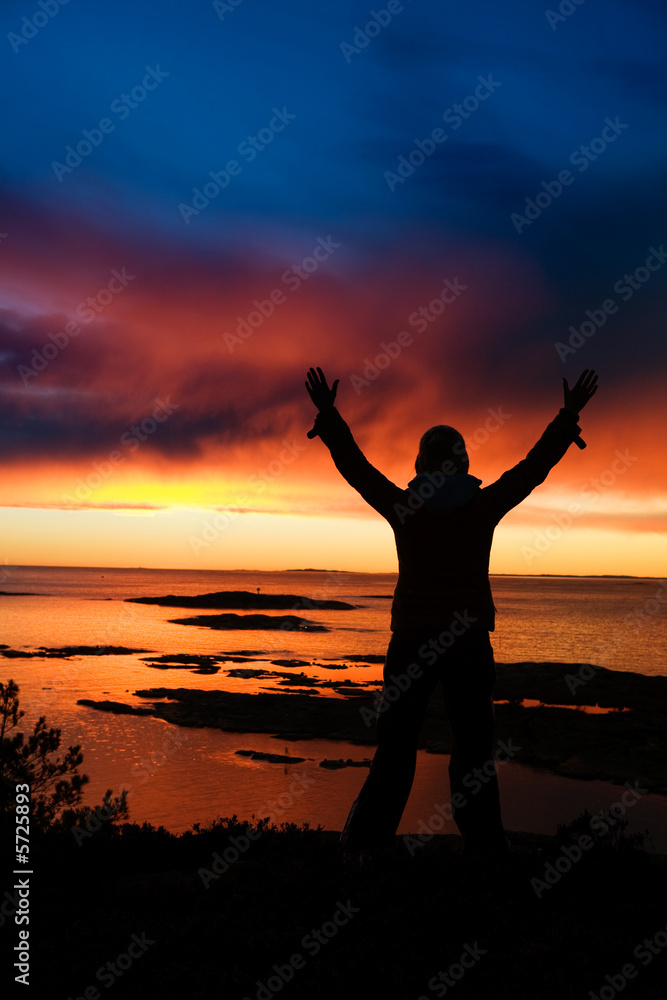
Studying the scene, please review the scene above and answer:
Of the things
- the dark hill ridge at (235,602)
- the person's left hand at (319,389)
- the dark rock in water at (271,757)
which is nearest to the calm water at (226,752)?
the dark rock in water at (271,757)

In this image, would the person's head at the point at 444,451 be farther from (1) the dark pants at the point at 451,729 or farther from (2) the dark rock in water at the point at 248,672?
(2) the dark rock in water at the point at 248,672

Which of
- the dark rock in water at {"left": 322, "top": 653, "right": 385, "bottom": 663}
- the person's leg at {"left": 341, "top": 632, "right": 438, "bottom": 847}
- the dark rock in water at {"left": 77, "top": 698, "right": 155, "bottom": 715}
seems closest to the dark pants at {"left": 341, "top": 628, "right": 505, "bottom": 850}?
the person's leg at {"left": 341, "top": 632, "right": 438, "bottom": 847}

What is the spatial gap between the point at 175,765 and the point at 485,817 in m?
16.8

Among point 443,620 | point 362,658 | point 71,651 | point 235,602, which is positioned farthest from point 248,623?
point 443,620

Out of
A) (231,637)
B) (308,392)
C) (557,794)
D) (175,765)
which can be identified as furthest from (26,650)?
(308,392)

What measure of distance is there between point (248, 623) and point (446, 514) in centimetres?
7526

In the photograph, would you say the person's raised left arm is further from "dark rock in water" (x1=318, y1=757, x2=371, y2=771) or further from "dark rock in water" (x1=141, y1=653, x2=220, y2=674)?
"dark rock in water" (x1=141, y1=653, x2=220, y2=674)

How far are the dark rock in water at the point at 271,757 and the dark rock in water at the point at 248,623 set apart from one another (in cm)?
5073

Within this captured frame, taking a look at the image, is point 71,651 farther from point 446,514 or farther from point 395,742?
point 446,514

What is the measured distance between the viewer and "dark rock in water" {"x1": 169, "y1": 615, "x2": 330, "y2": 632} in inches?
3012

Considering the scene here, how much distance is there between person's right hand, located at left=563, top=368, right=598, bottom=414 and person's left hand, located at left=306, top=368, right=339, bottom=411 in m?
1.97

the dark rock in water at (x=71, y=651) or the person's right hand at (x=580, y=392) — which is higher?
the person's right hand at (x=580, y=392)

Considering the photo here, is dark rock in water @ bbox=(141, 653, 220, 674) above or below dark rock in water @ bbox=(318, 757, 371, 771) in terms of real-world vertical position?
below

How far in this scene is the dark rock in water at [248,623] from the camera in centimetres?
7650
